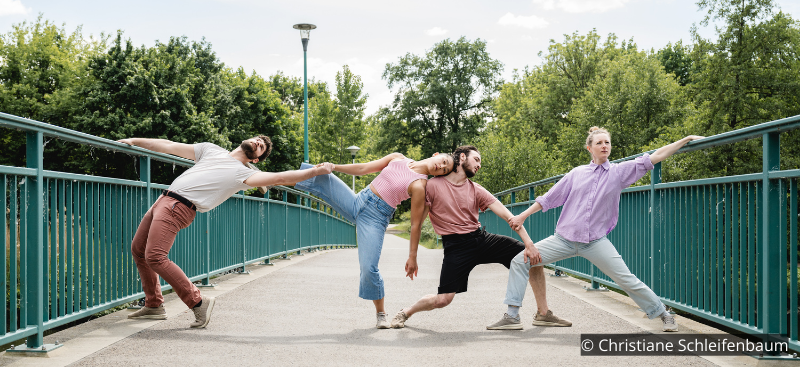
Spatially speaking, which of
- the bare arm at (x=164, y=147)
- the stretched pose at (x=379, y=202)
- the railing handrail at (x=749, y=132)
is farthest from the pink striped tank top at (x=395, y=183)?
the railing handrail at (x=749, y=132)

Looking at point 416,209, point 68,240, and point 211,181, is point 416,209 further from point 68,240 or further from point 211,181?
point 68,240

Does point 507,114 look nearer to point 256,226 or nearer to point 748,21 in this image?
point 748,21

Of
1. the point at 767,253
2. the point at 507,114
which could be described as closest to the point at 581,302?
the point at 767,253

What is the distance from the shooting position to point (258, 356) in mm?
3670

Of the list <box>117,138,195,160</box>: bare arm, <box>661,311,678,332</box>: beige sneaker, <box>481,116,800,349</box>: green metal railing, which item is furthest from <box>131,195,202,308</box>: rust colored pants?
<box>481,116,800,349</box>: green metal railing

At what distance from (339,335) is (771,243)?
2.67 meters

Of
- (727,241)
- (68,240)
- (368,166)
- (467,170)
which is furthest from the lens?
(368,166)

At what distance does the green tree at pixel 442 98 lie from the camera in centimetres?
4853

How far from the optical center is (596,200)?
4.42m

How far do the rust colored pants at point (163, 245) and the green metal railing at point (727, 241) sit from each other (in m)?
3.38

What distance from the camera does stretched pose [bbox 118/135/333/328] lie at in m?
4.29

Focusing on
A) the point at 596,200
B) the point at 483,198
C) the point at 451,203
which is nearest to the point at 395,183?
the point at 451,203

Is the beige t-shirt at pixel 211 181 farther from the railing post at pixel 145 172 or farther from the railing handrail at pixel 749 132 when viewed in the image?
the railing handrail at pixel 749 132

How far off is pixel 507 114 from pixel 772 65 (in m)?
21.0
